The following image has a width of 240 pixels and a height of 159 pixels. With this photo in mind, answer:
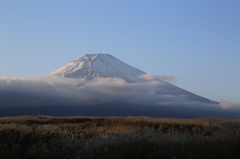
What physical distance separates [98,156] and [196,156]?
8.34ft

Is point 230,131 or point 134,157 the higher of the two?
point 230,131

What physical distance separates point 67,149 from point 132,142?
2466 mm

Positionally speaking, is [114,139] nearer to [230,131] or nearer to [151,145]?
[151,145]

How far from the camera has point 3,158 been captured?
408 inches

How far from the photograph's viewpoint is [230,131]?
10.5m

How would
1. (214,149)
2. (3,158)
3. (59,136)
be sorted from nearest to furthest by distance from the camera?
1. (214,149)
2. (3,158)
3. (59,136)

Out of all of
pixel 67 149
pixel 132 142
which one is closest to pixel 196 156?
pixel 132 142

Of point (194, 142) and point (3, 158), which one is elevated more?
point (194, 142)

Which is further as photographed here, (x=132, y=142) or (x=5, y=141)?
(x=5, y=141)

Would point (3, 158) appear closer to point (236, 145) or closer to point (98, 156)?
point (98, 156)

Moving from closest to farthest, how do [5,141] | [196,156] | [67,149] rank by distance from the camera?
[196,156] < [67,149] < [5,141]

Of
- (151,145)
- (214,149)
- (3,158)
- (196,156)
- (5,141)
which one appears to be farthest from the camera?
(5,141)

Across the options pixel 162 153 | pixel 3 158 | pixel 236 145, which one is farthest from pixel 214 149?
pixel 3 158

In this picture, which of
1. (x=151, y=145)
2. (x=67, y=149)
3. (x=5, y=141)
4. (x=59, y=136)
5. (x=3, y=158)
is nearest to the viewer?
(x=151, y=145)
